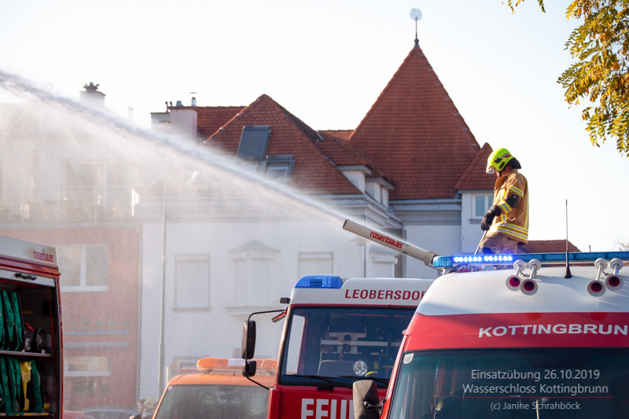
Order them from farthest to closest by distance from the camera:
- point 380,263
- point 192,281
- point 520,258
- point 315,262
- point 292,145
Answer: point 292,145 < point 192,281 < point 315,262 < point 380,263 < point 520,258

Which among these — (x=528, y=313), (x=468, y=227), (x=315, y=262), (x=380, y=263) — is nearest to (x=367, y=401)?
(x=528, y=313)

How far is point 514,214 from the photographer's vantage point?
29.2 feet

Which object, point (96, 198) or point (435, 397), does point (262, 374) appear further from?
point (96, 198)

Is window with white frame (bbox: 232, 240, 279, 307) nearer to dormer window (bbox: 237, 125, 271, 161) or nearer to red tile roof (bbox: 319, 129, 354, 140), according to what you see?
dormer window (bbox: 237, 125, 271, 161)

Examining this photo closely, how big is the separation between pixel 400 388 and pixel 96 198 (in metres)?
38.2

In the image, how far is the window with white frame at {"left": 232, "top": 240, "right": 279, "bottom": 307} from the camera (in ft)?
117

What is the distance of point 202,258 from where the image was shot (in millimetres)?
36781

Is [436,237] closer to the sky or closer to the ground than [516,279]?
closer to the sky

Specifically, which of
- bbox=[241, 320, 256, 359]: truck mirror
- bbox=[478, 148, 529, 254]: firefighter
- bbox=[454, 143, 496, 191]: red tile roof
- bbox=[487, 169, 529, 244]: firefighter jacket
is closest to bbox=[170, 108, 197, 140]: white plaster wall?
bbox=[454, 143, 496, 191]: red tile roof

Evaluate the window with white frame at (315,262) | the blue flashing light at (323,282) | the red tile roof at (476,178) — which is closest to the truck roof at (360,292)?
the blue flashing light at (323,282)

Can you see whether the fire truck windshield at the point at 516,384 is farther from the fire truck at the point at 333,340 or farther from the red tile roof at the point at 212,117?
the red tile roof at the point at 212,117

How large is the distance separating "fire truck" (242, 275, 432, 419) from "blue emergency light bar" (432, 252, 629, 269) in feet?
8.49

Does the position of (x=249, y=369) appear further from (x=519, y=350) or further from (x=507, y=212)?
(x=519, y=350)

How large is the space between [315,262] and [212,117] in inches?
490
